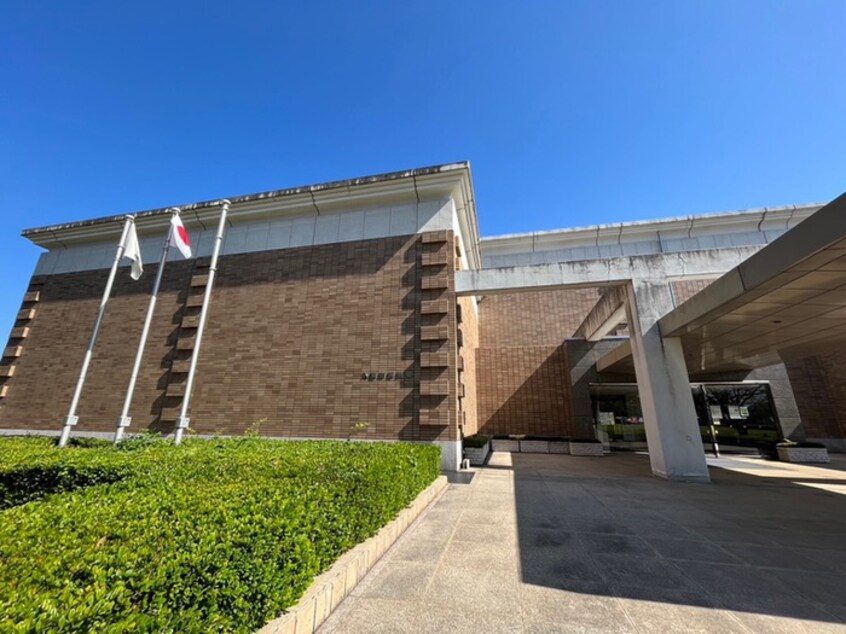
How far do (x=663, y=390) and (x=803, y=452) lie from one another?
906cm

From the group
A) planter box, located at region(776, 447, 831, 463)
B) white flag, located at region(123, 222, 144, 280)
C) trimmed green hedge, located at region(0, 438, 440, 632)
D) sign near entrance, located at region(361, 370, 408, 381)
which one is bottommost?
planter box, located at region(776, 447, 831, 463)

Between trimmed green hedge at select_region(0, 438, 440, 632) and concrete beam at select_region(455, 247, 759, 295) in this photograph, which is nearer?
trimmed green hedge at select_region(0, 438, 440, 632)

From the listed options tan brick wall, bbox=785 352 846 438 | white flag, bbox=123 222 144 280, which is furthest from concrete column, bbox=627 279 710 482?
white flag, bbox=123 222 144 280

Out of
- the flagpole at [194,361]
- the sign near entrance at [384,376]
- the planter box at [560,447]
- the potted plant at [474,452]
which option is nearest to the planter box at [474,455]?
the potted plant at [474,452]

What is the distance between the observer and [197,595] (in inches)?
74.4

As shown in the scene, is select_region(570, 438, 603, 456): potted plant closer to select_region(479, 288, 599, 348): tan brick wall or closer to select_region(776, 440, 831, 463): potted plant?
select_region(479, 288, 599, 348): tan brick wall

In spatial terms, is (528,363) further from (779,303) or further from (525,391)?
(779,303)

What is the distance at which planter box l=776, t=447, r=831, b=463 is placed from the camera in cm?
1270

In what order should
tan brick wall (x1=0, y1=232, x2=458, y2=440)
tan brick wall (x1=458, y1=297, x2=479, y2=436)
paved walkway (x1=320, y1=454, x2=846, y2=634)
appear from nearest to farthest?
1. paved walkway (x1=320, y1=454, x2=846, y2=634)
2. tan brick wall (x1=0, y1=232, x2=458, y2=440)
3. tan brick wall (x1=458, y1=297, x2=479, y2=436)

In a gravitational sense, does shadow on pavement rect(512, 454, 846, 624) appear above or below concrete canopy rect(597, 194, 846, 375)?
below

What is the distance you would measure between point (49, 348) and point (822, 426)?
99.9 ft

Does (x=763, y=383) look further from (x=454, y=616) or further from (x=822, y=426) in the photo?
(x=454, y=616)

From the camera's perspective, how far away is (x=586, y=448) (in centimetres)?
1388

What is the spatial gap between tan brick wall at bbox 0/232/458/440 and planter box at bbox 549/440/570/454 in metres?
6.96
